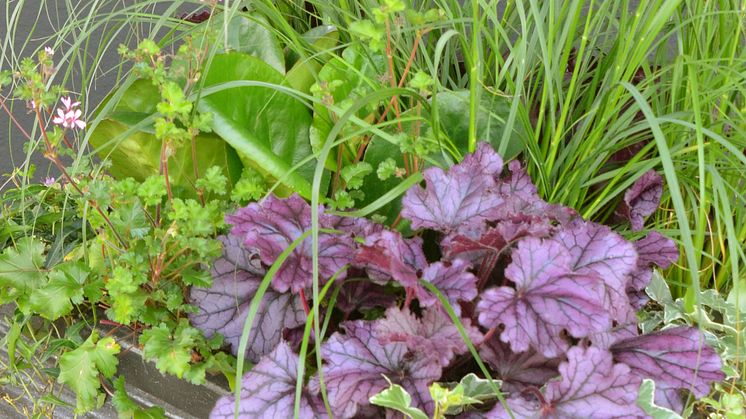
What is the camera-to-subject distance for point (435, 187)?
92cm

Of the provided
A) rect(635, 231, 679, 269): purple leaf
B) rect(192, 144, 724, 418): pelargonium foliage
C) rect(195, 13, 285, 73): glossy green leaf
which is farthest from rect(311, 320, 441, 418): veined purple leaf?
rect(195, 13, 285, 73): glossy green leaf

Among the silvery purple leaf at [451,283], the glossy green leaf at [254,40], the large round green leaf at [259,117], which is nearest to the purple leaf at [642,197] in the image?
the silvery purple leaf at [451,283]

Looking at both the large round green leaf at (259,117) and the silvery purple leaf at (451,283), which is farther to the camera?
the large round green leaf at (259,117)

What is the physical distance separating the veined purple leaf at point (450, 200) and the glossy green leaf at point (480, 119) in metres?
0.20

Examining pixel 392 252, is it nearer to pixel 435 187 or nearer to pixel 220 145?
pixel 435 187

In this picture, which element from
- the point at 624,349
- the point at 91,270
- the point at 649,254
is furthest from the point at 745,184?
the point at 91,270

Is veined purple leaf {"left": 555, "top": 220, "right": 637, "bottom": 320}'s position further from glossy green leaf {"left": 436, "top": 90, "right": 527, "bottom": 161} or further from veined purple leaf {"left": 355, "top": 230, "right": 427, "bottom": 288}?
glossy green leaf {"left": 436, "top": 90, "right": 527, "bottom": 161}

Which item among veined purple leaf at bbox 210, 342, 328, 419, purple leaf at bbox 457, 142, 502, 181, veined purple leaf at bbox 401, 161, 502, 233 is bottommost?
veined purple leaf at bbox 210, 342, 328, 419

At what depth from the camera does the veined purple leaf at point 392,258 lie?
2.60ft

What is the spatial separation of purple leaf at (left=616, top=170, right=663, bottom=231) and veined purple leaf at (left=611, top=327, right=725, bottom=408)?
21 centimetres

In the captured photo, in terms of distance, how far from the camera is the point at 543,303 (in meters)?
0.79

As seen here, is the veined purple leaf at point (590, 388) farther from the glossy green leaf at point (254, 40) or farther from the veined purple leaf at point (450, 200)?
the glossy green leaf at point (254, 40)

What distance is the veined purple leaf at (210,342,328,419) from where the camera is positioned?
820 mm

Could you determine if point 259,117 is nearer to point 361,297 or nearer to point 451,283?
point 361,297
